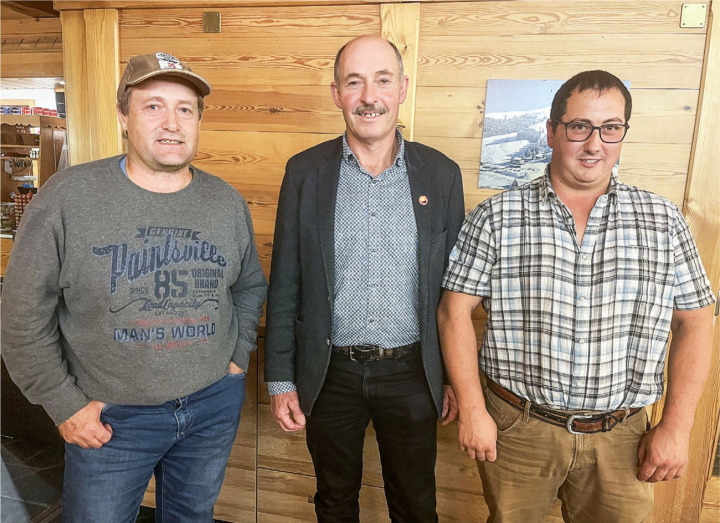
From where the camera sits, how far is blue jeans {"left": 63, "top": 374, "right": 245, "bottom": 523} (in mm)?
1438

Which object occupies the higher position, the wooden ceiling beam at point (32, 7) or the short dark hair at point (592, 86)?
the wooden ceiling beam at point (32, 7)

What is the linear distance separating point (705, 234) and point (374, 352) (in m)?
1.30

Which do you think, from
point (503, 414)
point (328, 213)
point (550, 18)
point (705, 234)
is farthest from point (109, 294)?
point (705, 234)

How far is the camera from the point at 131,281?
4.60 feet

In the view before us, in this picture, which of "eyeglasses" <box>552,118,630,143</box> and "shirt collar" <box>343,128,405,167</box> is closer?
"eyeglasses" <box>552,118,630,143</box>

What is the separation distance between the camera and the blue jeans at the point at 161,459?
1.44 meters

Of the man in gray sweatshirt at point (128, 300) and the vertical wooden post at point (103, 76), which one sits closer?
the man in gray sweatshirt at point (128, 300)

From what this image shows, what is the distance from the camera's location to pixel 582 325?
1.43 m

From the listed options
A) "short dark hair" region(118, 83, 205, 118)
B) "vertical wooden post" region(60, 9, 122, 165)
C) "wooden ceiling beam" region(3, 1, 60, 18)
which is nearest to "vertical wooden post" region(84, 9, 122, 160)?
"vertical wooden post" region(60, 9, 122, 165)

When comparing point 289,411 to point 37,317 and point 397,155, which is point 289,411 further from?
point 397,155

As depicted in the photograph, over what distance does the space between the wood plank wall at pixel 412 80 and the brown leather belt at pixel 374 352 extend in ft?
1.88

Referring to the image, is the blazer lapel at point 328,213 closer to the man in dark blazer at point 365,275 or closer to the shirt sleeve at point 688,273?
the man in dark blazer at point 365,275

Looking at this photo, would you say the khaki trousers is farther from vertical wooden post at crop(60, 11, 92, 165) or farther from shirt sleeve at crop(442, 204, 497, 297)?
vertical wooden post at crop(60, 11, 92, 165)

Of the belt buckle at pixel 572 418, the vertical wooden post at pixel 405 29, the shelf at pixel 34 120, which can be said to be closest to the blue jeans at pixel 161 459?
the belt buckle at pixel 572 418
